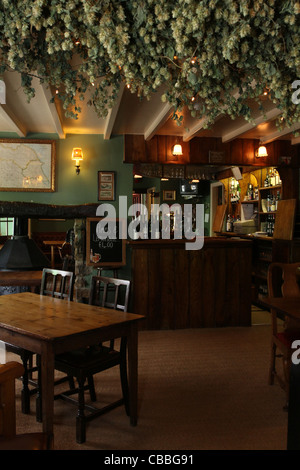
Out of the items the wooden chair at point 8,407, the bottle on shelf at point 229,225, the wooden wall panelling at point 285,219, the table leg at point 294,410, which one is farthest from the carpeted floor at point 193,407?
the bottle on shelf at point 229,225

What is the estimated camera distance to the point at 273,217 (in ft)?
22.5

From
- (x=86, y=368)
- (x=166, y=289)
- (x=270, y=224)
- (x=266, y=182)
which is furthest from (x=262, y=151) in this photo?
(x=86, y=368)

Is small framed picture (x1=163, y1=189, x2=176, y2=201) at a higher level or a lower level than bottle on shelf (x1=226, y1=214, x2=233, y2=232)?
higher

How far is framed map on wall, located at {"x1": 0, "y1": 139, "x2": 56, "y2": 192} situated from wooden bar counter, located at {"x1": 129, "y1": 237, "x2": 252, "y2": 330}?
1.65m

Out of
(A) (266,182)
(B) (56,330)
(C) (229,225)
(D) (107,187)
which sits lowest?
(B) (56,330)

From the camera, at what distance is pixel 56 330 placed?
2387mm

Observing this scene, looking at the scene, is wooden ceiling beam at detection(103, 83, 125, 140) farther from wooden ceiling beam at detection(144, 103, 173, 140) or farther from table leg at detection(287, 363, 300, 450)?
table leg at detection(287, 363, 300, 450)

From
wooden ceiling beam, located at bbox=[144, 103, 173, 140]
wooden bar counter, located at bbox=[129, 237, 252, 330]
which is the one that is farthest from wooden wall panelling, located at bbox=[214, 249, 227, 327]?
wooden ceiling beam, located at bbox=[144, 103, 173, 140]

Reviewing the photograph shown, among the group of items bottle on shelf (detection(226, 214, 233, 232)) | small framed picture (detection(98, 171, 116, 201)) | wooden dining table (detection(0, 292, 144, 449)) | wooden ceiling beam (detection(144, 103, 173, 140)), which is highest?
wooden ceiling beam (detection(144, 103, 173, 140))

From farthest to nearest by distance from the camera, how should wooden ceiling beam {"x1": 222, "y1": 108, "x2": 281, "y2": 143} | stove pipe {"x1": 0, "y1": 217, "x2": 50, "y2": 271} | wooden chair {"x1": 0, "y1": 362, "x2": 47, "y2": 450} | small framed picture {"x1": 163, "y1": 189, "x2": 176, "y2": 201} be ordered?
small framed picture {"x1": 163, "y1": 189, "x2": 176, "y2": 201} < stove pipe {"x1": 0, "y1": 217, "x2": 50, "y2": 271} < wooden ceiling beam {"x1": 222, "y1": 108, "x2": 281, "y2": 143} < wooden chair {"x1": 0, "y1": 362, "x2": 47, "y2": 450}

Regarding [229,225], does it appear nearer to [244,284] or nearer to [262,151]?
[262,151]

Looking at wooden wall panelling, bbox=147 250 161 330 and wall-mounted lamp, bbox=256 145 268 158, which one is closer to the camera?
wooden wall panelling, bbox=147 250 161 330

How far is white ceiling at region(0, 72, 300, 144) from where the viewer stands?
4.01 m

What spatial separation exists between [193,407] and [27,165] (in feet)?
13.2
